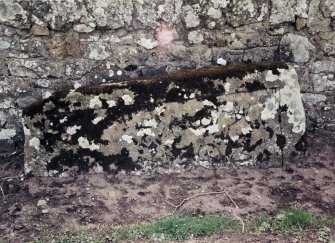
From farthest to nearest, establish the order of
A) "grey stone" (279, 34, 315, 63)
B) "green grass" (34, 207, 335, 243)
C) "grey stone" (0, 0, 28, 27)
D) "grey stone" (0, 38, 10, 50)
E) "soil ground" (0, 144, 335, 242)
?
"grey stone" (279, 34, 315, 63) < "grey stone" (0, 38, 10, 50) < "grey stone" (0, 0, 28, 27) < "soil ground" (0, 144, 335, 242) < "green grass" (34, 207, 335, 243)

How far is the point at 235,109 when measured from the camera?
4270mm

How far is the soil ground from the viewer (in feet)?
11.9

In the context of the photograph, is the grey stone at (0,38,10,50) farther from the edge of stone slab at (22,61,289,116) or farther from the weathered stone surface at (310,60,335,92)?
the weathered stone surface at (310,60,335,92)

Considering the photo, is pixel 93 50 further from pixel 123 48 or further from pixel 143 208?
pixel 143 208

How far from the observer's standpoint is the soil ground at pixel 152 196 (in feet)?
11.9

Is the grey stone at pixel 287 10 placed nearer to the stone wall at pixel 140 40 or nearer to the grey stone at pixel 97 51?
the stone wall at pixel 140 40

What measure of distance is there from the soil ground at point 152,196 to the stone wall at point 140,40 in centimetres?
93

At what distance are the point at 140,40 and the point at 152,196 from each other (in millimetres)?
1570

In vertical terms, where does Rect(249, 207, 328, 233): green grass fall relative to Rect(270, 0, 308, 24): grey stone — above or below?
below

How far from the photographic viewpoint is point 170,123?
4227 millimetres

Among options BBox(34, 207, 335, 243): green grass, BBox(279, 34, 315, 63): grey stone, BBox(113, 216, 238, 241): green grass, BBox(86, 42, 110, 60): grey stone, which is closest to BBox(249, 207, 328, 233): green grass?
BBox(34, 207, 335, 243): green grass

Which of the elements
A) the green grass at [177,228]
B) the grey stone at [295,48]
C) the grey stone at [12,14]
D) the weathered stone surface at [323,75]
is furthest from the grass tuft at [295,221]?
the grey stone at [12,14]

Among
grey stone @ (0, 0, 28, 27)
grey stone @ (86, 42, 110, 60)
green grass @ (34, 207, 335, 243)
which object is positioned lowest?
green grass @ (34, 207, 335, 243)

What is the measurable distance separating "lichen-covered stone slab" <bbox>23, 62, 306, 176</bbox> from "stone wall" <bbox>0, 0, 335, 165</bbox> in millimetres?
202
